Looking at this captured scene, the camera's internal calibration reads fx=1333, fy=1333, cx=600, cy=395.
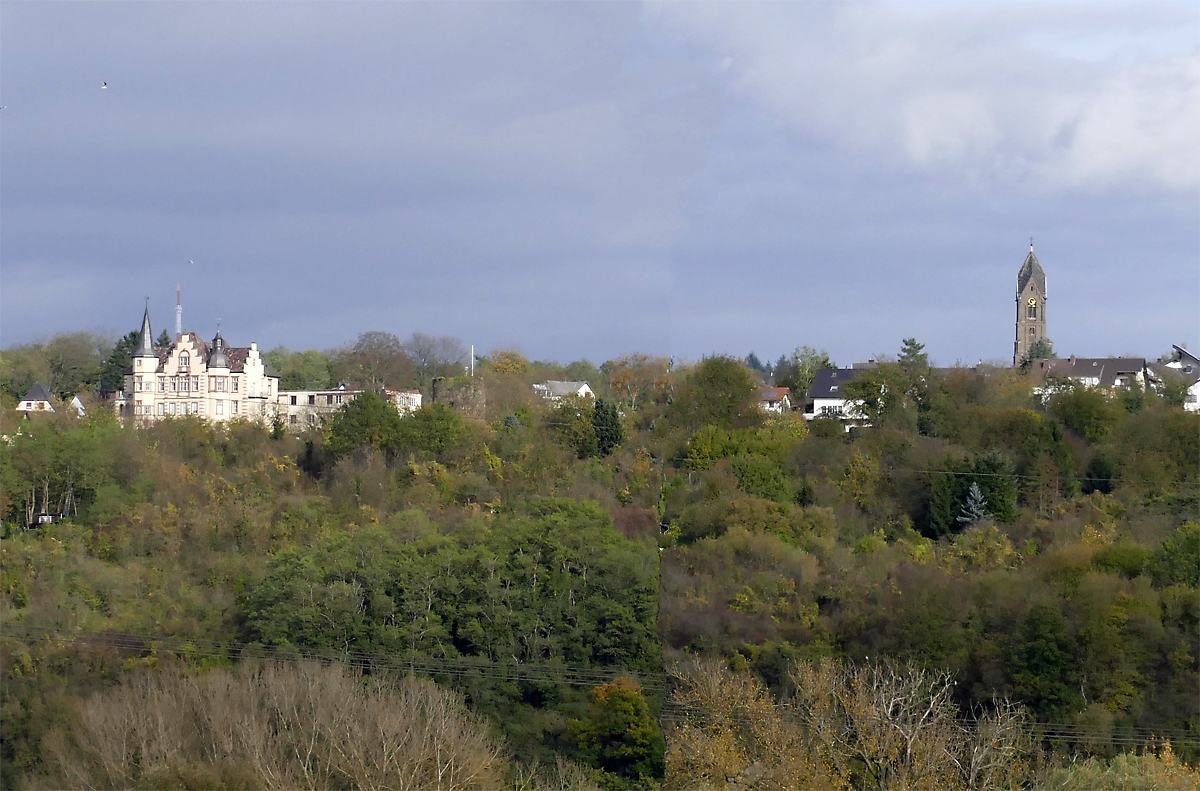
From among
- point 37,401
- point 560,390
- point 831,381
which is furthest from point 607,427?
point 37,401

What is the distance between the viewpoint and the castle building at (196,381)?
19.5 meters

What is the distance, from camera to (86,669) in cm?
1134

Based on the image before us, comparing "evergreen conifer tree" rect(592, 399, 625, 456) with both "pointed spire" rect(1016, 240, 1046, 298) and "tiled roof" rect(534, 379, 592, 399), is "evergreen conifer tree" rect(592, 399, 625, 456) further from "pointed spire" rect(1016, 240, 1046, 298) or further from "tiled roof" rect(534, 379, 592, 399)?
"pointed spire" rect(1016, 240, 1046, 298)

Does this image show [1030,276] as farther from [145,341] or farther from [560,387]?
[145,341]

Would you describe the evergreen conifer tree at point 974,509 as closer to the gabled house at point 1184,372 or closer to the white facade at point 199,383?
the gabled house at point 1184,372

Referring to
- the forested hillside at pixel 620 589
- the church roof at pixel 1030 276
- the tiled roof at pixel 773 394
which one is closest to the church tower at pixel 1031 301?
the church roof at pixel 1030 276

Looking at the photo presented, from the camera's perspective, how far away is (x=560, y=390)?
56.2ft

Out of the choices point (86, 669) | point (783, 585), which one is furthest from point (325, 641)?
point (783, 585)

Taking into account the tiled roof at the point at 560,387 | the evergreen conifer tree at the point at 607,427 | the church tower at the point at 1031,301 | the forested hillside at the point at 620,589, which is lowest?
the forested hillside at the point at 620,589

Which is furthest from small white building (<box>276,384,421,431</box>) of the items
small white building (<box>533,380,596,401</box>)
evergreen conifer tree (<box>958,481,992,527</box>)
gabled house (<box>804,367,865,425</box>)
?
evergreen conifer tree (<box>958,481,992,527</box>)

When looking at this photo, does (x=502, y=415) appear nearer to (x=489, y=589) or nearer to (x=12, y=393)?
(x=489, y=589)

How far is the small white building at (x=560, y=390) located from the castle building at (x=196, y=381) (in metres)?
4.25

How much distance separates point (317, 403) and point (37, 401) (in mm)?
3897

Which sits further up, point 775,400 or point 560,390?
point 560,390
